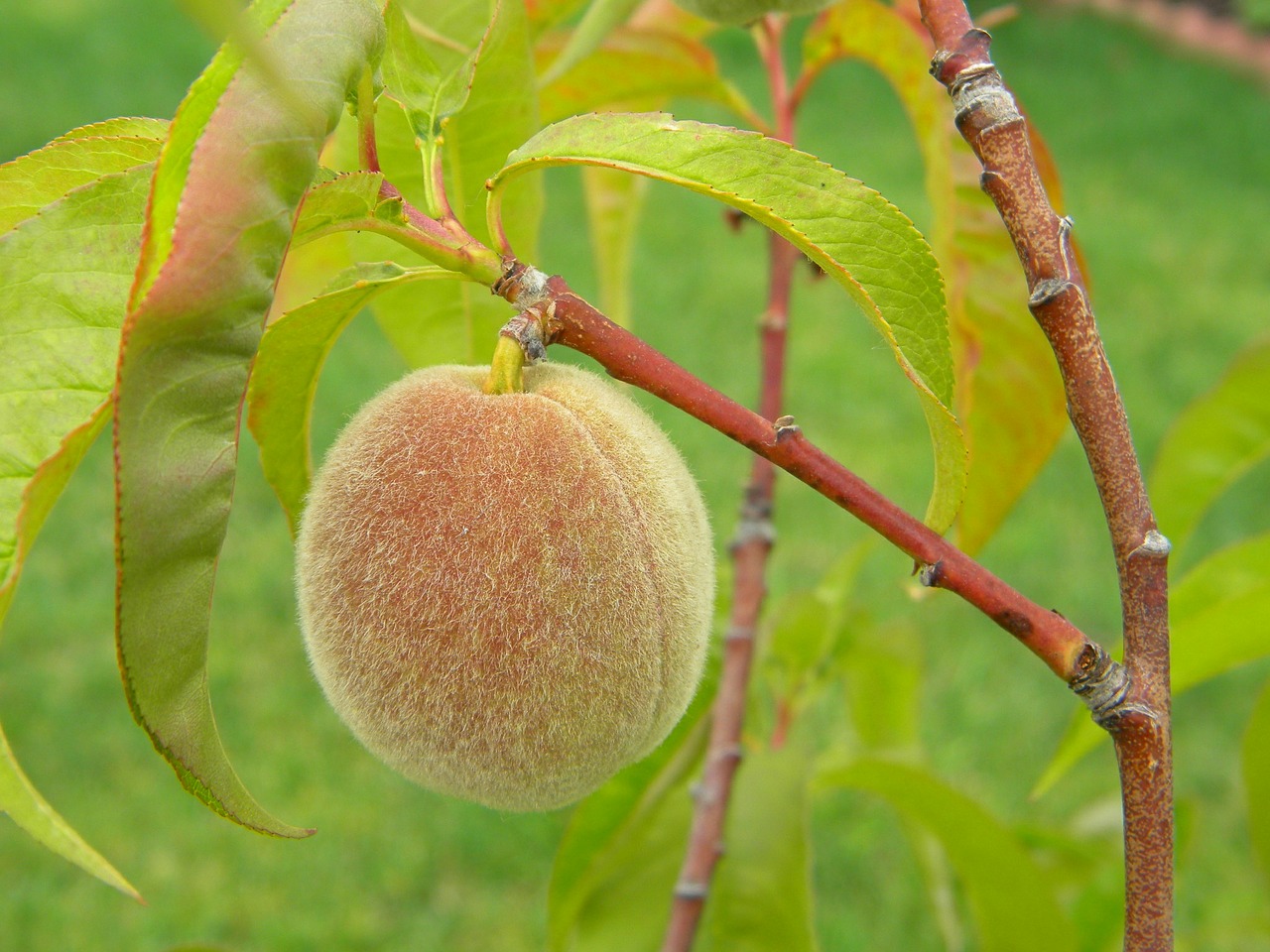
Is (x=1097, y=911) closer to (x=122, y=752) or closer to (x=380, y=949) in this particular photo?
(x=380, y=949)

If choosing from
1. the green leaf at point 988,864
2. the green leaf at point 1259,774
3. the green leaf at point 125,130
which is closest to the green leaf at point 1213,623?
the green leaf at point 1259,774

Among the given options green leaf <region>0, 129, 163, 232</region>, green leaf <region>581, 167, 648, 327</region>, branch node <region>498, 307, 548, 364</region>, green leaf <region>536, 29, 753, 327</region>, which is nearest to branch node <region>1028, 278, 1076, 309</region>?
branch node <region>498, 307, 548, 364</region>

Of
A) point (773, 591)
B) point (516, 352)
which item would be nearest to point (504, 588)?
point (516, 352)

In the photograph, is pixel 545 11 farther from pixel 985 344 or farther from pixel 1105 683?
pixel 1105 683

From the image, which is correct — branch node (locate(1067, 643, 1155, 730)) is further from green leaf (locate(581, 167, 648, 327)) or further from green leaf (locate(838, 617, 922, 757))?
green leaf (locate(838, 617, 922, 757))

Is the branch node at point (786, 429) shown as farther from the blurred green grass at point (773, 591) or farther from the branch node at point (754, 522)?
the blurred green grass at point (773, 591)

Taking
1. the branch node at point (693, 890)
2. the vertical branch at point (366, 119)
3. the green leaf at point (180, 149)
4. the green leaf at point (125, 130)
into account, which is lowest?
the branch node at point (693, 890)

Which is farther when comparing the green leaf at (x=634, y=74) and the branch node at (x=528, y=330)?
the green leaf at (x=634, y=74)
